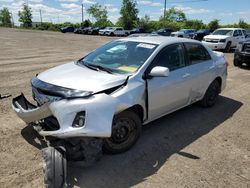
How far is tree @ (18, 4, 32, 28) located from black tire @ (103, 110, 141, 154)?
296 ft

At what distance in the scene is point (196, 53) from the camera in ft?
18.2

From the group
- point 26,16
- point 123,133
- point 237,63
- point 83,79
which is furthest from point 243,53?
point 26,16

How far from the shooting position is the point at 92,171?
346cm

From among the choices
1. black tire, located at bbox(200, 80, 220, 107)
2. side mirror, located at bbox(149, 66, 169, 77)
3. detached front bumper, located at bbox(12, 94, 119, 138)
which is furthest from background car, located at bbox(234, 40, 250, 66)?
detached front bumper, located at bbox(12, 94, 119, 138)

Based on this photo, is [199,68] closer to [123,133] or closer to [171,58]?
[171,58]

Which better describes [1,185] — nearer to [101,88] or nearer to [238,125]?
[101,88]

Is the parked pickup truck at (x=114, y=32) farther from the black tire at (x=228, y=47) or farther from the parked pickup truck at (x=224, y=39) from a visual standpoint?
the black tire at (x=228, y=47)

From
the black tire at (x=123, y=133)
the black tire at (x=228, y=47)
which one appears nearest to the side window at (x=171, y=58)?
the black tire at (x=123, y=133)

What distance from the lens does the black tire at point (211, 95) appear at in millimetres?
5980

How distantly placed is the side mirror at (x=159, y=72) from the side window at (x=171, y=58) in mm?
302

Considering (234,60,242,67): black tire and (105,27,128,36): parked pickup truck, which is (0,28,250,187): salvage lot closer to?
(234,60,242,67): black tire

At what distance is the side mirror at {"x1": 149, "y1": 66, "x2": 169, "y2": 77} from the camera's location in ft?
13.1

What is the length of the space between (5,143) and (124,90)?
1980 millimetres

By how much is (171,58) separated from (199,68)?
0.94 m
